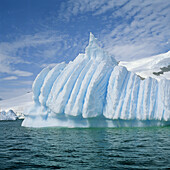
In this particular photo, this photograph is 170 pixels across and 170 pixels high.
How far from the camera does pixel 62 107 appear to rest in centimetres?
1548

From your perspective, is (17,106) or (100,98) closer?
(100,98)

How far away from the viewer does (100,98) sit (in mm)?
15133

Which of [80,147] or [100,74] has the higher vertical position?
[100,74]

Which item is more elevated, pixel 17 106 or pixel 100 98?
pixel 100 98

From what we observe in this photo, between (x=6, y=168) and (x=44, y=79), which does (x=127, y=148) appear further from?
(x=44, y=79)

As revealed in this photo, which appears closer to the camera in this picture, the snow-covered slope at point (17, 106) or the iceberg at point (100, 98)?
the iceberg at point (100, 98)

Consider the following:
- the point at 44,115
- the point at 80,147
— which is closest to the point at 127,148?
the point at 80,147

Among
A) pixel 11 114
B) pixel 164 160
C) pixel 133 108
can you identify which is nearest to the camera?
pixel 164 160

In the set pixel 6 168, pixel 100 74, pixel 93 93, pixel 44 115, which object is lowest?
pixel 6 168

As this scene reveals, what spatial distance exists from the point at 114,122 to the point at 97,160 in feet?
30.6

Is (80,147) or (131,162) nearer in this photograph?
(131,162)

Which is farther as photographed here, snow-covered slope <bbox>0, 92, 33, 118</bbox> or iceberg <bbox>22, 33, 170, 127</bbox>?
snow-covered slope <bbox>0, 92, 33, 118</bbox>

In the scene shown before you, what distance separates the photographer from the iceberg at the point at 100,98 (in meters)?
14.4

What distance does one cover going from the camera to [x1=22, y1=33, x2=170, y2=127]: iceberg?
1438cm
